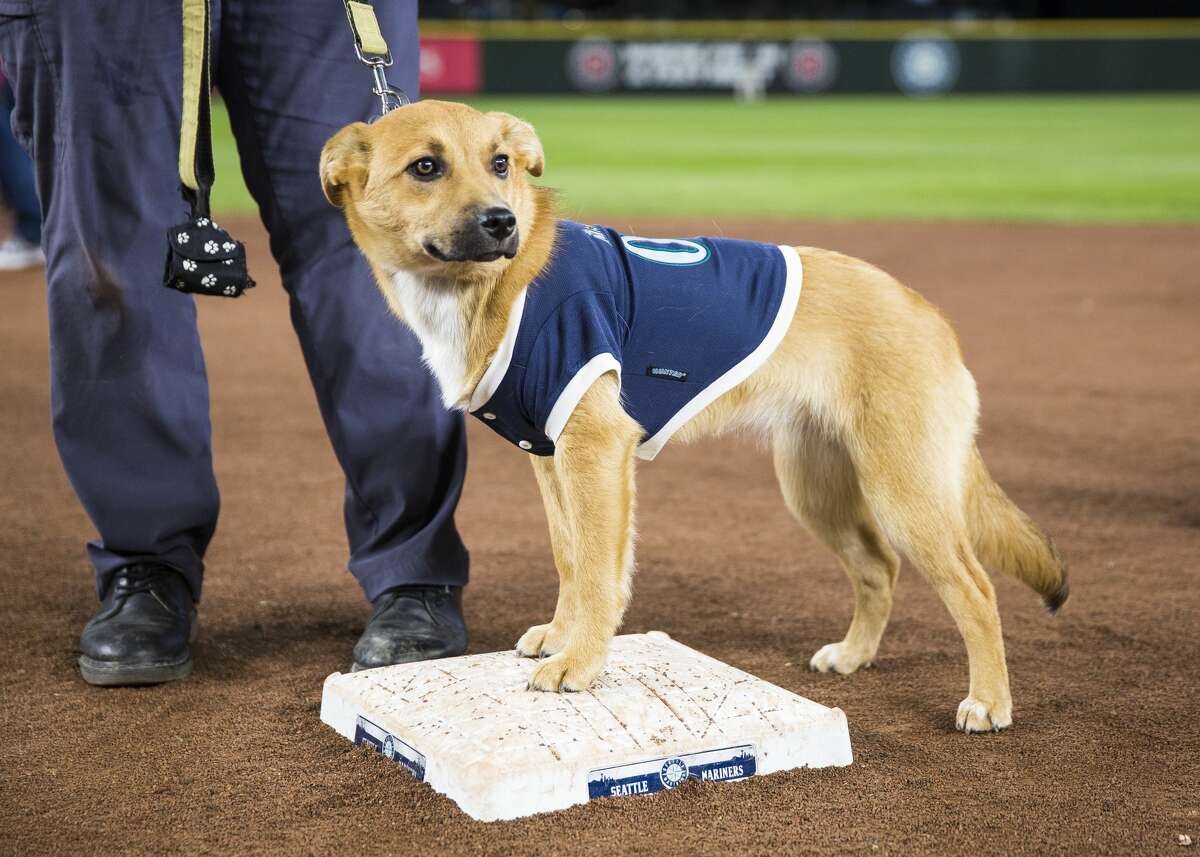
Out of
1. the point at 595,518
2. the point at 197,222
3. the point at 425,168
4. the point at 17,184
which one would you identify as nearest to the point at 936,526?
the point at 595,518

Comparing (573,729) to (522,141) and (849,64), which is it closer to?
(522,141)

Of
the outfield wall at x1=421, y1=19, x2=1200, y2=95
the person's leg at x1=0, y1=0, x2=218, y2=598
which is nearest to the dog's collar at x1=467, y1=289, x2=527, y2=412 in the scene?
the person's leg at x1=0, y1=0, x2=218, y2=598

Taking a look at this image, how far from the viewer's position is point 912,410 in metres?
3.08

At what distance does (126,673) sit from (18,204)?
8.28 m

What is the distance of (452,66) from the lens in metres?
30.1

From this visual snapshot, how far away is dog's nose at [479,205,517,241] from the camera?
2.85m

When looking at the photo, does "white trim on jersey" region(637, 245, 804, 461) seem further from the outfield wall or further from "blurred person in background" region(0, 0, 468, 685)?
the outfield wall

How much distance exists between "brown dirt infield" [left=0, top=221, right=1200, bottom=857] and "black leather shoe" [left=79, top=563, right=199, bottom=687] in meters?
0.05

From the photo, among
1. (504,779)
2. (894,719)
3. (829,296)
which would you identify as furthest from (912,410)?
(504,779)

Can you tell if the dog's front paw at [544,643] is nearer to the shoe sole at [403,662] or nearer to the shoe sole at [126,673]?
the shoe sole at [403,662]

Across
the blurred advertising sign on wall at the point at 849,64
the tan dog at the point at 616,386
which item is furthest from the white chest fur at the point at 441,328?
the blurred advertising sign on wall at the point at 849,64

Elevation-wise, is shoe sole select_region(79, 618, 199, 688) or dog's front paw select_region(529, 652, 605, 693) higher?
dog's front paw select_region(529, 652, 605, 693)

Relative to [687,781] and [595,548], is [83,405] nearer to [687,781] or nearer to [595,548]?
[595,548]

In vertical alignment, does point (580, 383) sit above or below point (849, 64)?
above
